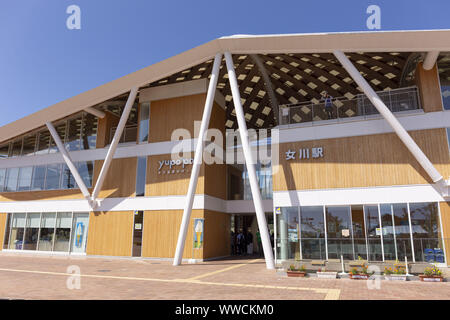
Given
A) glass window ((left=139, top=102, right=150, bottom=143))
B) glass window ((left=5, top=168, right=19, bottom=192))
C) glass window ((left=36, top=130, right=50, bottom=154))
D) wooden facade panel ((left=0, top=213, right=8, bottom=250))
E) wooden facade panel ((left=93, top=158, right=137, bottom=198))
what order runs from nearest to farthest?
wooden facade panel ((left=93, top=158, right=137, bottom=198))
glass window ((left=139, top=102, right=150, bottom=143))
wooden facade panel ((left=0, top=213, right=8, bottom=250))
glass window ((left=36, top=130, right=50, bottom=154))
glass window ((left=5, top=168, right=19, bottom=192))

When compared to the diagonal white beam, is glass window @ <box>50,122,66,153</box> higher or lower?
lower

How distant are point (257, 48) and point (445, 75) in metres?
8.55

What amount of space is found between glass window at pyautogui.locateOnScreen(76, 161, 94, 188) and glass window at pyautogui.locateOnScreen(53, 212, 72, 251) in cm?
236

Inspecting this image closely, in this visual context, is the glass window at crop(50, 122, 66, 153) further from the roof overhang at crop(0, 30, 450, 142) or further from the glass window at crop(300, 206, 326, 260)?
the glass window at crop(300, 206, 326, 260)

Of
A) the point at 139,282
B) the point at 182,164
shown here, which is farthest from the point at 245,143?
the point at 139,282

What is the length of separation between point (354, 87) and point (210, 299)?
727 inches

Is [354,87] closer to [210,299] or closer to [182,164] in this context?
[182,164]

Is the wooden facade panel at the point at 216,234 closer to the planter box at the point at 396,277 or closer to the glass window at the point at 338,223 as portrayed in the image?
the glass window at the point at 338,223

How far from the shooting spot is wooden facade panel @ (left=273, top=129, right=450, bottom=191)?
13672mm

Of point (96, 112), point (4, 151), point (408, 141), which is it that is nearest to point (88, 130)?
point (96, 112)

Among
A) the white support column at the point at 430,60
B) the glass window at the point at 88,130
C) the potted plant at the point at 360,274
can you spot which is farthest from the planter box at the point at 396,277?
the glass window at the point at 88,130

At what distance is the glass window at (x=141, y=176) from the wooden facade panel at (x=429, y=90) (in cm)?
1533

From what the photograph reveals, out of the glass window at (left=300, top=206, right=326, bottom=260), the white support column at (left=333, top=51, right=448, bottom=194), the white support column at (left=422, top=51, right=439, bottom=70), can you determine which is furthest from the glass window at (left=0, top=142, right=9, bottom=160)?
the white support column at (left=422, top=51, right=439, bottom=70)

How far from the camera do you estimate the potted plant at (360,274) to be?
11258mm
